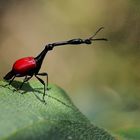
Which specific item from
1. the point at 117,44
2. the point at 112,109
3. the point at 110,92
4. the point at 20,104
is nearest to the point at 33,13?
the point at 117,44

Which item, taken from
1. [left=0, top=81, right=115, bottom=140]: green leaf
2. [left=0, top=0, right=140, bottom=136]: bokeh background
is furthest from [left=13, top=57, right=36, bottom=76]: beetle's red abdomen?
[left=0, top=0, right=140, bottom=136]: bokeh background

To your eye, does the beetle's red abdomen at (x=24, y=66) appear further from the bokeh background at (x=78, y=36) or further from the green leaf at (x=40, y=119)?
the bokeh background at (x=78, y=36)

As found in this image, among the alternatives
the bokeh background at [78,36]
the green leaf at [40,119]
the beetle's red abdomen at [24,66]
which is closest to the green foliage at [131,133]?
the green leaf at [40,119]

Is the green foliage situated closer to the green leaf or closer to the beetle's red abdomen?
the green leaf

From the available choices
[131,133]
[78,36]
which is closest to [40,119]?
[131,133]

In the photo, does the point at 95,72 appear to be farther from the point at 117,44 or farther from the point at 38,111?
the point at 38,111
